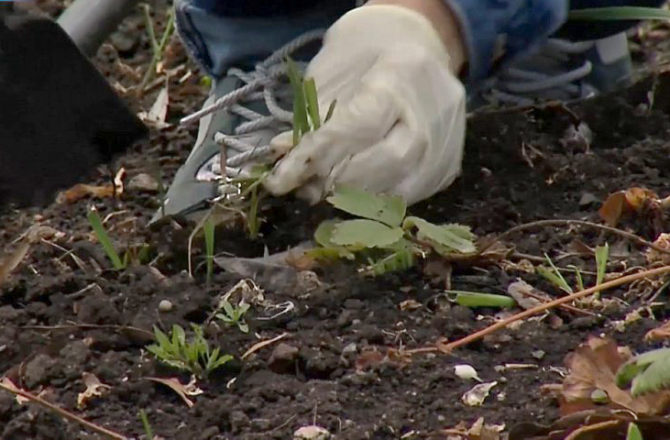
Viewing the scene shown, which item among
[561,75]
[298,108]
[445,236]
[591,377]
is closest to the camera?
[591,377]

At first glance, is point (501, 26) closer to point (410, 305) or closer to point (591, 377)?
point (410, 305)

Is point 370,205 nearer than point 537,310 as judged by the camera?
No

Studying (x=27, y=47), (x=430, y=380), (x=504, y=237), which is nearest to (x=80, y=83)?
(x=27, y=47)

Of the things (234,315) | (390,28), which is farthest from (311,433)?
(390,28)

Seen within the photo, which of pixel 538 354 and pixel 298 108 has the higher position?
pixel 298 108

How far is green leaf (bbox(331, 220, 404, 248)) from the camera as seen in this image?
134 cm

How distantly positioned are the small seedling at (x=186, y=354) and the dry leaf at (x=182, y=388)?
16mm

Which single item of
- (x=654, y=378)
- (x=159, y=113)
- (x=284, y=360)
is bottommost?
(x=159, y=113)

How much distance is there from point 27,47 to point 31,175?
0.20 metres

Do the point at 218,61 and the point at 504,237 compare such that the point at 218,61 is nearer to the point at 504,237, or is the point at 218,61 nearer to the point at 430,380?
the point at 504,237

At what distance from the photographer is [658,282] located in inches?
51.9

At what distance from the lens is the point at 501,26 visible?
5.72ft

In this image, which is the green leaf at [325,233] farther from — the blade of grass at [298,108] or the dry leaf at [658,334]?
the dry leaf at [658,334]

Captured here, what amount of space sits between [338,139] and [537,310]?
Answer: 1.17 ft
